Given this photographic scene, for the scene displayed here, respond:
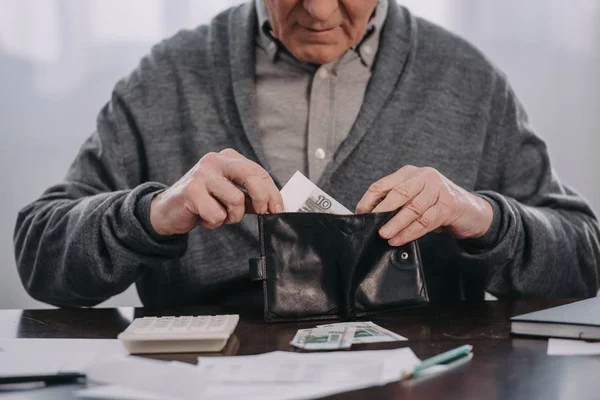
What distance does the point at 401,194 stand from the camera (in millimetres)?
1242

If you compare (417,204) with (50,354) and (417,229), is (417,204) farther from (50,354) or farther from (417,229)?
(50,354)

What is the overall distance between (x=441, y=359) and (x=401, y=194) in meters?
0.35

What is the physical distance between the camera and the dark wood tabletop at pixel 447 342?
87cm

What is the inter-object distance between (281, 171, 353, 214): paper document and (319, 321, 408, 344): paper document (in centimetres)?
18

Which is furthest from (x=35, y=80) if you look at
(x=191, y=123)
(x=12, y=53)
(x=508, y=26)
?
(x=508, y=26)

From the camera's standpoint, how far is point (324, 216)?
1.21m

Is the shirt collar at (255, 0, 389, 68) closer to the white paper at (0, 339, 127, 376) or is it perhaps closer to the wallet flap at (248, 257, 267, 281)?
the wallet flap at (248, 257, 267, 281)

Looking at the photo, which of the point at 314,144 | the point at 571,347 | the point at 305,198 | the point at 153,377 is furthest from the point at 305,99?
the point at 153,377

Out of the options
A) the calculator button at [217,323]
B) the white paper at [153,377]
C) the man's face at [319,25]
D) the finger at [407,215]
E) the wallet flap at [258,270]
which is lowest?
the calculator button at [217,323]

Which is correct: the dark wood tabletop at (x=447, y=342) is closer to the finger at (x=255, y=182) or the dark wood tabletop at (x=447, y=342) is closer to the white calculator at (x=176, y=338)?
the white calculator at (x=176, y=338)

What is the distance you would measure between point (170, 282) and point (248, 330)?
1.63ft

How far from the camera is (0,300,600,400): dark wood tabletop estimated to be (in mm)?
871

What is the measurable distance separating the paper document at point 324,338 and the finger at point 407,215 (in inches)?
6.3

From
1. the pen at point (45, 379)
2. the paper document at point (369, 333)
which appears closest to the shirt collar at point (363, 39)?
the paper document at point (369, 333)
